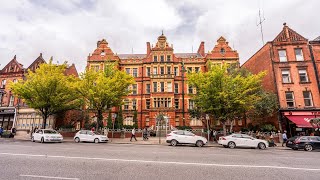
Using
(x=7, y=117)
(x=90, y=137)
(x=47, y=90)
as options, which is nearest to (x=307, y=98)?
(x=90, y=137)

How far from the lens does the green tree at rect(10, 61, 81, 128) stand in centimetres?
2453

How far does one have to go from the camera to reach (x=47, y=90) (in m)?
24.8

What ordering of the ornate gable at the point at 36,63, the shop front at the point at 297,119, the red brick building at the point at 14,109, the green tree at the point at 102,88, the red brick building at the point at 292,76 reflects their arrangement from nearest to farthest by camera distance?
the green tree at the point at 102,88
the shop front at the point at 297,119
the red brick building at the point at 292,76
the red brick building at the point at 14,109
the ornate gable at the point at 36,63

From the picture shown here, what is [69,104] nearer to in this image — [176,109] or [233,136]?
[176,109]

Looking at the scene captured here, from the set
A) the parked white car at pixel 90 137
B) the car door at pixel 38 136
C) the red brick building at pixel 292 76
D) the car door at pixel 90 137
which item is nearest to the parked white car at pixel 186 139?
the parked white car at pixel 90 137

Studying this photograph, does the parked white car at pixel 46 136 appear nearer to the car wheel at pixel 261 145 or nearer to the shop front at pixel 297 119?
the car wheel at pixel 261 145

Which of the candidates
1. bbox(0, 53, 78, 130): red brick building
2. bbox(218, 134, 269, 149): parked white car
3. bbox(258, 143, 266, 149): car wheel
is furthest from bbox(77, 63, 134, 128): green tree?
bbox(258, 143, 266, 149): car wheel

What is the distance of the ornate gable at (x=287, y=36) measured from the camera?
29.5 metres

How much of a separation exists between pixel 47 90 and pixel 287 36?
36.6 meters

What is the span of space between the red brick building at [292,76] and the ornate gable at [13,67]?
46025 millimetres

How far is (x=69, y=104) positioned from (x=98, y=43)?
2076cm

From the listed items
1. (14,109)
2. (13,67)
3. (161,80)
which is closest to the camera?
(14,109)

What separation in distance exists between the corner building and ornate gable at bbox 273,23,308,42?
9.19 m

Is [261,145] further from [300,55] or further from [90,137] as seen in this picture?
[300,55]
